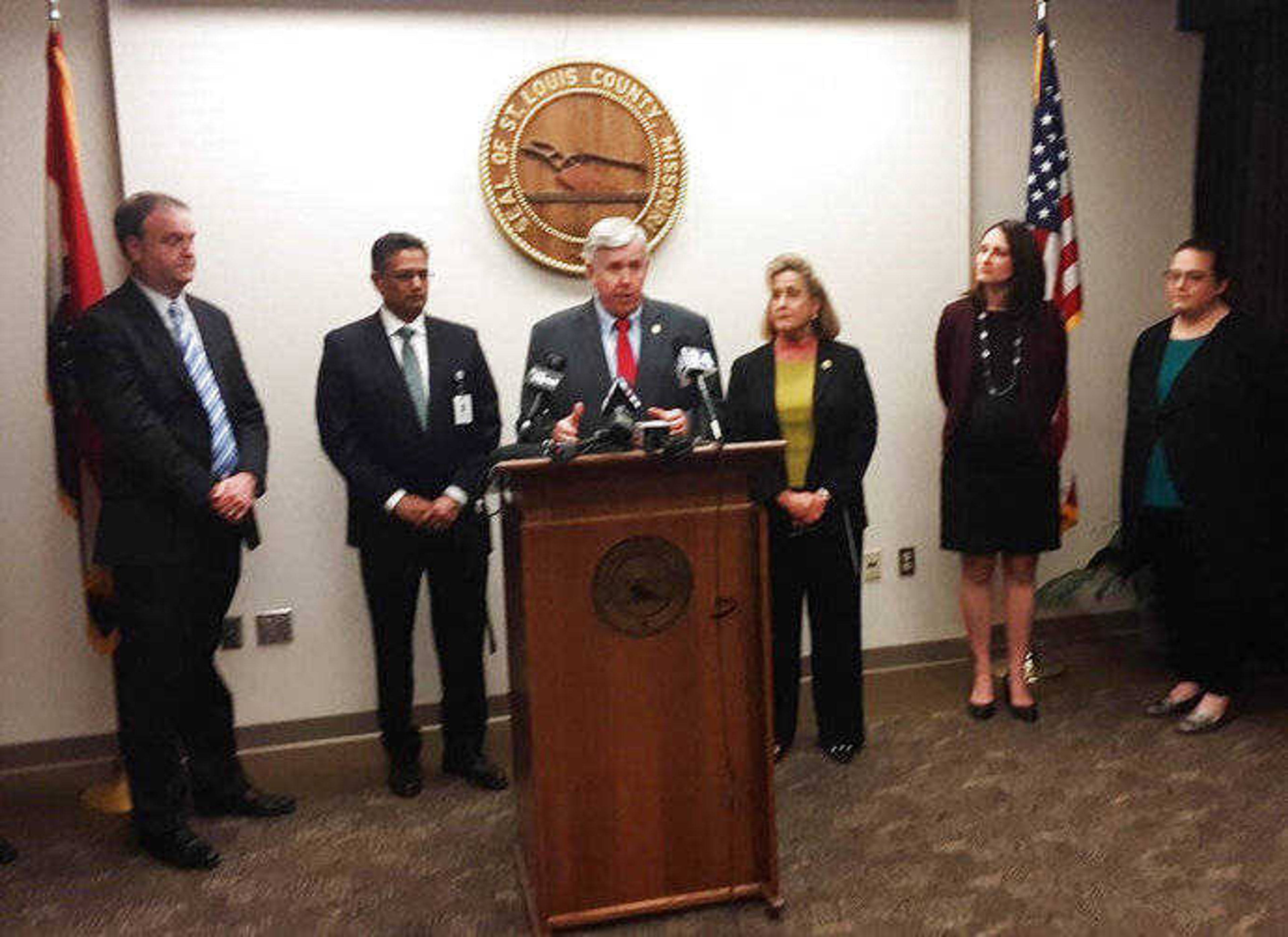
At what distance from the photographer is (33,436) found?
3744mm

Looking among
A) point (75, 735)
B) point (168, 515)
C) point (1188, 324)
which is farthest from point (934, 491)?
point (75, 735)

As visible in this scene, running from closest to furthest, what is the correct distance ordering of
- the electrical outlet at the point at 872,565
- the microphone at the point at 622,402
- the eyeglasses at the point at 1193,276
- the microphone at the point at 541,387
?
the microphone at the point at 541,387, the microphone at the point at 622,402, the eyeglasses at the point at 1193,276, the electrical outlet at the point at 872,565

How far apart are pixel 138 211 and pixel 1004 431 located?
266 cm

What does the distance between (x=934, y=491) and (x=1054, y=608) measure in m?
0.78

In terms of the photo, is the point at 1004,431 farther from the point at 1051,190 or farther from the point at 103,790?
the point at 103,790

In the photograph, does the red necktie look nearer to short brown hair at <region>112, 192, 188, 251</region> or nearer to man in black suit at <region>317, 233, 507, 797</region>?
man in black suit at <region>317, 233, 507, 797</region>

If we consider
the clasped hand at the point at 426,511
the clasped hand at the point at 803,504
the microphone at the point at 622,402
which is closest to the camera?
the microphone at the point at 622,402

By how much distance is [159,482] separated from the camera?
296cm

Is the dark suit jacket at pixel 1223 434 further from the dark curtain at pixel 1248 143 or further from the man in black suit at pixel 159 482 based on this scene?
the man in black suit at pixel 159 482

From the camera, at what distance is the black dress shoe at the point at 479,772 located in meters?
3.48

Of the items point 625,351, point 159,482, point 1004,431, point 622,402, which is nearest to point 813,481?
point 1004,431

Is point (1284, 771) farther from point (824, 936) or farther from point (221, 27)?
point (221, 27)

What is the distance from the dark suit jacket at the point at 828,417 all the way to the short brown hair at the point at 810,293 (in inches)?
1.5

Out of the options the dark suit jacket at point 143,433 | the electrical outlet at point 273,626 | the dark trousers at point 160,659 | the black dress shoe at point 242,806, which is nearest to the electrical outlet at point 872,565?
the electrical outlet at point 273,626
